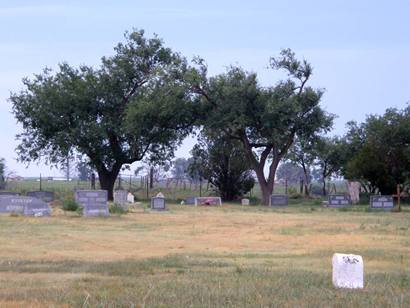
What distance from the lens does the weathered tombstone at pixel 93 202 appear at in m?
32.3

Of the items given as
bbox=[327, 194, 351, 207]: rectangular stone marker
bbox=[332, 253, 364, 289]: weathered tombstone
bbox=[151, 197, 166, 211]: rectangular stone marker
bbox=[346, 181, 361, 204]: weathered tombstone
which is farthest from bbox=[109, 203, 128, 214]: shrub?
bbox=[346, 181, 361, 204]: weathered tombstone

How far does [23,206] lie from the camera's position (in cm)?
3272

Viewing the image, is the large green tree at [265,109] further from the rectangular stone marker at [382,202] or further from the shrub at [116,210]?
the shrub at [116,210]

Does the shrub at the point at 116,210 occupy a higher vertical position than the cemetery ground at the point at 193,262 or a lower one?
higher

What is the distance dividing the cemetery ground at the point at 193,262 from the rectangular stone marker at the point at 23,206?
135 cm

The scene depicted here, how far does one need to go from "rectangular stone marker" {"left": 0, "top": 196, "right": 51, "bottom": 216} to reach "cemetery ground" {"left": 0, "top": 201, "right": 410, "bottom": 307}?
1354mm

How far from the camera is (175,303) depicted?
9.79 meters

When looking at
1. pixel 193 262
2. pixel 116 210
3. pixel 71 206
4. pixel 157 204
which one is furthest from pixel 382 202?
pixel 193 262

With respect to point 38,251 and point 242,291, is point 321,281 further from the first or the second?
point 38,251

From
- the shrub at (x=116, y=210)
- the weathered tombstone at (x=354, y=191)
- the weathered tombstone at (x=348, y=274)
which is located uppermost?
the weathered tombstone at (x=354, y=191)

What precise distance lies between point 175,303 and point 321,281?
11.6ft

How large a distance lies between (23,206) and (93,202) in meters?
2.97

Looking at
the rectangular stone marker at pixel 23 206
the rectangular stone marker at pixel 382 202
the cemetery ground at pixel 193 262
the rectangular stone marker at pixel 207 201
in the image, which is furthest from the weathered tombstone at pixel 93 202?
the rectangular stone marker at pixel 382 202

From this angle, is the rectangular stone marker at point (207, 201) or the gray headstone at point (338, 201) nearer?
the gray headstone at point (338, 201)
